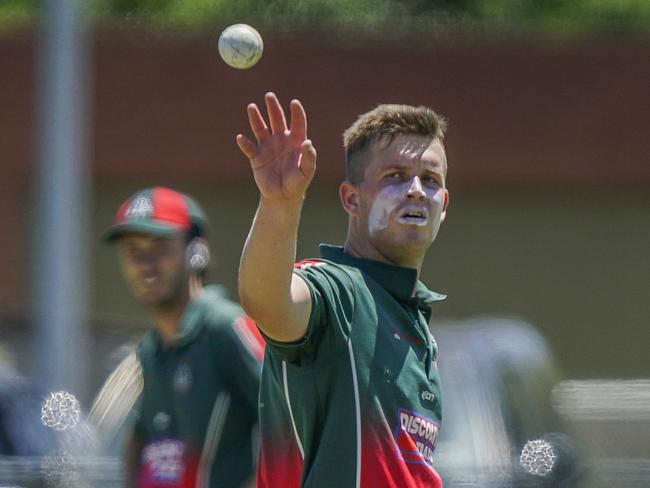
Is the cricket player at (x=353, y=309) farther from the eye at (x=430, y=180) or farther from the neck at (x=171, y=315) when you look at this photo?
the neck at (x=171, y=315)

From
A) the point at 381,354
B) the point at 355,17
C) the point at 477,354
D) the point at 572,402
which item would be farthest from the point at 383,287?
the point at 355,17

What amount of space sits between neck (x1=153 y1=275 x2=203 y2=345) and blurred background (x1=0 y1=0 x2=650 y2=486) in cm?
991

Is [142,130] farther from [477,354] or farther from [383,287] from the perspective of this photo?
[383,287]

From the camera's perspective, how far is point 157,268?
5281 millimetres

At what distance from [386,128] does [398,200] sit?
0.22 meters

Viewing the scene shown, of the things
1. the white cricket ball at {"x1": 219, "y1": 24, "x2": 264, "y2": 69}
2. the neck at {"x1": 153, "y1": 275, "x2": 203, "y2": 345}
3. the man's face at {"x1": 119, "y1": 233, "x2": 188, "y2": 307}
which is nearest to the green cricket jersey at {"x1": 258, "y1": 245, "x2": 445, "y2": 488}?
the white cricket ball at {"x1": 219, "y1": 24, "x2": 264, "y2": 69}

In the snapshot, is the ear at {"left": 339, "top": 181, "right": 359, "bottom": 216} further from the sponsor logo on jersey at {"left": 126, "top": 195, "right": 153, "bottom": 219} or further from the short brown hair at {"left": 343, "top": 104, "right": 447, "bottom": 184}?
the sponsor logo on jersey at {"left": 126, "top": 195, "right": 153, "bottom": 219}

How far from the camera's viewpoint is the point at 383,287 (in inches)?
144

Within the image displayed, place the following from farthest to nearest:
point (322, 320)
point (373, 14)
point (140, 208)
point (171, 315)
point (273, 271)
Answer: point (373, 14)
point (140, 208)
point (171, 315)
point (322, 320)
point (273, 271)

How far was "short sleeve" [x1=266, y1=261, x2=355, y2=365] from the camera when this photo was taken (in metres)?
3.31

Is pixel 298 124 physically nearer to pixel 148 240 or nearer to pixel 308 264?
pixel 308 264

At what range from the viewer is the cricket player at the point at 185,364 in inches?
188

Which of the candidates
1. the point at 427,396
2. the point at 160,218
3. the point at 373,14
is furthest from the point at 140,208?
the point at 373,14

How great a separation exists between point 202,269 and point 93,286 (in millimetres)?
10653
